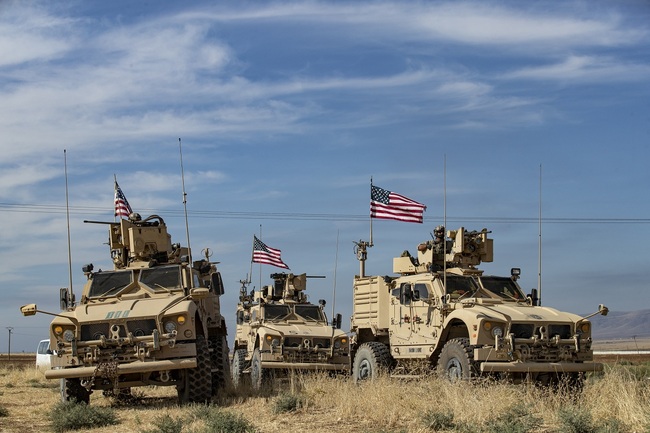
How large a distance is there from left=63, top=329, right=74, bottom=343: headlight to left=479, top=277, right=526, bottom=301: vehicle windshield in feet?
25.1

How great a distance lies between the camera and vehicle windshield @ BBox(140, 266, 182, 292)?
1694 centimetres

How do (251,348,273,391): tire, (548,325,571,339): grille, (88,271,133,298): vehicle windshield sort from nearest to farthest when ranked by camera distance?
(548,325,571,339): grille, (88,271,133,298): vehicle windshield, (251,348,273,391): tire

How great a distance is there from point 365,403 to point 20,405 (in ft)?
24.2

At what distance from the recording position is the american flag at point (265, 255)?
28.6m

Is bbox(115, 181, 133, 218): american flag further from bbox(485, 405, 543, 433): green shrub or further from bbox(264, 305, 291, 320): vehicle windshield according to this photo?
bbox(485, 405, 543, 433): green shrub

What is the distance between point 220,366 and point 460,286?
4660 mm

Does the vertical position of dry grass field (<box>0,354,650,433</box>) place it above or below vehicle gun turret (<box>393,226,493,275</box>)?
below

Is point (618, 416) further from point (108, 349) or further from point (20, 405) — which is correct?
point (20, 405)

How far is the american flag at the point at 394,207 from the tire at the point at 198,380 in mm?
8567

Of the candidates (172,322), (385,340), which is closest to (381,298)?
(385,340)

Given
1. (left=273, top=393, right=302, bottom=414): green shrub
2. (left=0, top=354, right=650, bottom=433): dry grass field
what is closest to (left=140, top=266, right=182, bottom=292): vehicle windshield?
(left=0, top=354, right=650, bottom=433): dry grass field

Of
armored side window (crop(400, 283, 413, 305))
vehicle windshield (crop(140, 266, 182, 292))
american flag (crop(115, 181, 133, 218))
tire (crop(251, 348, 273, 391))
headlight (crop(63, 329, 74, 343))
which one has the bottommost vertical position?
tire (crop(251, 348, 273, 391))

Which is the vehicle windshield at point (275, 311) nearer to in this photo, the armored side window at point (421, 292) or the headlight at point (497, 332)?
the armored side window at point (421, 292)

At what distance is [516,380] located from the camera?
15945mm
